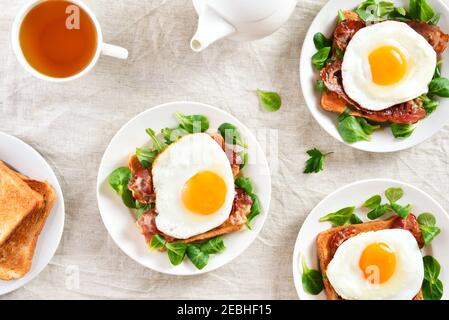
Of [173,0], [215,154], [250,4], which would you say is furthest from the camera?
[173,0]

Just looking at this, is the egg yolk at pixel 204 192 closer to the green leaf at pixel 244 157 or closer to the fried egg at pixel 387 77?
the green leaf at pixel 244 157

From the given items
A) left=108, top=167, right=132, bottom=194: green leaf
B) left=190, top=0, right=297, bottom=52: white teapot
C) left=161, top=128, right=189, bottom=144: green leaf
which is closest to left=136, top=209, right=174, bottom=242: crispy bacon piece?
left=108, top=167, right=132, bottom=194: green leaf

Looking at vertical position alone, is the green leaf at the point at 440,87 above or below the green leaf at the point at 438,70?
below

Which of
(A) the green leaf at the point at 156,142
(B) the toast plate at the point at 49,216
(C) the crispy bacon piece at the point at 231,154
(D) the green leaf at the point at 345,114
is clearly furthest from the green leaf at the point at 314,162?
(B) the toast plate at the point at 49,216

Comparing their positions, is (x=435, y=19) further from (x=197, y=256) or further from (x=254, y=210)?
(x=197, y=256)

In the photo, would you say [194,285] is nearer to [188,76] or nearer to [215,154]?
[215,154]
